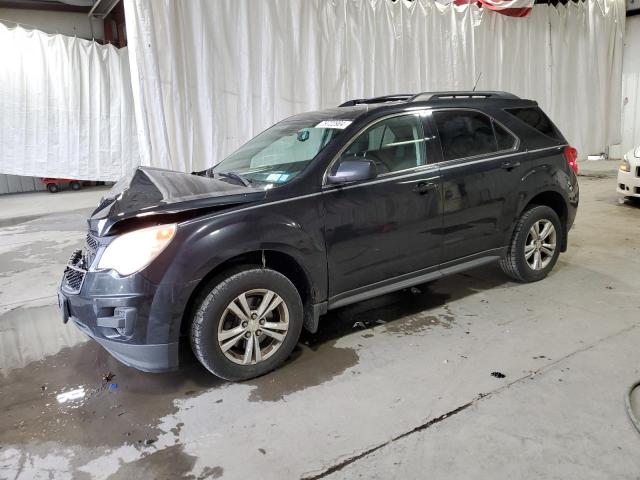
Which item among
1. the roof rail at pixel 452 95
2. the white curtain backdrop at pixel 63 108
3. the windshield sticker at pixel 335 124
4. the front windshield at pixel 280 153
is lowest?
the front windshield at pixel 280 153

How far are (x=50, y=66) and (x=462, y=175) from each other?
953 cm

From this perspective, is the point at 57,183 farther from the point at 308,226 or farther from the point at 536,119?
the point at 536,119

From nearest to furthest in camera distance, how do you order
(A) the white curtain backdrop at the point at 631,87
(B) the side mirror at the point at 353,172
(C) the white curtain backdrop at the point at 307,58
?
1. (B) the side mirror at the point at 353,172
2. (C) the white curtain backdrop at the point at 307,58
3. (A) the white curtain backdrop at the point at 631,87

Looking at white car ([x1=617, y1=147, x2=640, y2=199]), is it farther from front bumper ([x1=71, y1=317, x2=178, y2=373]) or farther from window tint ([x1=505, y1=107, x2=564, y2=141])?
front bumper ([x1=71, y1=317, x2=178, y2=373])

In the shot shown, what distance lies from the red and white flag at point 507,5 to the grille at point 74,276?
361 inches

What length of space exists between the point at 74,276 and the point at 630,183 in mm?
7428

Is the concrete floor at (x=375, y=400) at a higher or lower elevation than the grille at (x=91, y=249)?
lower

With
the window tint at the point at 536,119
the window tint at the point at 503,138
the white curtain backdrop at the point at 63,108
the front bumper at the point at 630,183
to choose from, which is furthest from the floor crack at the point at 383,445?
the white curtain backdrop at the point at 63,108

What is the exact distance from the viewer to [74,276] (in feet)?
10.2

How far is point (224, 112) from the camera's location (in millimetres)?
7250

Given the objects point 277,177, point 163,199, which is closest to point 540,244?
point 277,177

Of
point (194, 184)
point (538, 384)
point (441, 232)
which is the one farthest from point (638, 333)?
point (194, 184)

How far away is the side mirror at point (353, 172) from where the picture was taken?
3211mm

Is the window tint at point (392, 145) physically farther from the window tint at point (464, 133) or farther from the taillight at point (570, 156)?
the taillight at point (570, 156)
